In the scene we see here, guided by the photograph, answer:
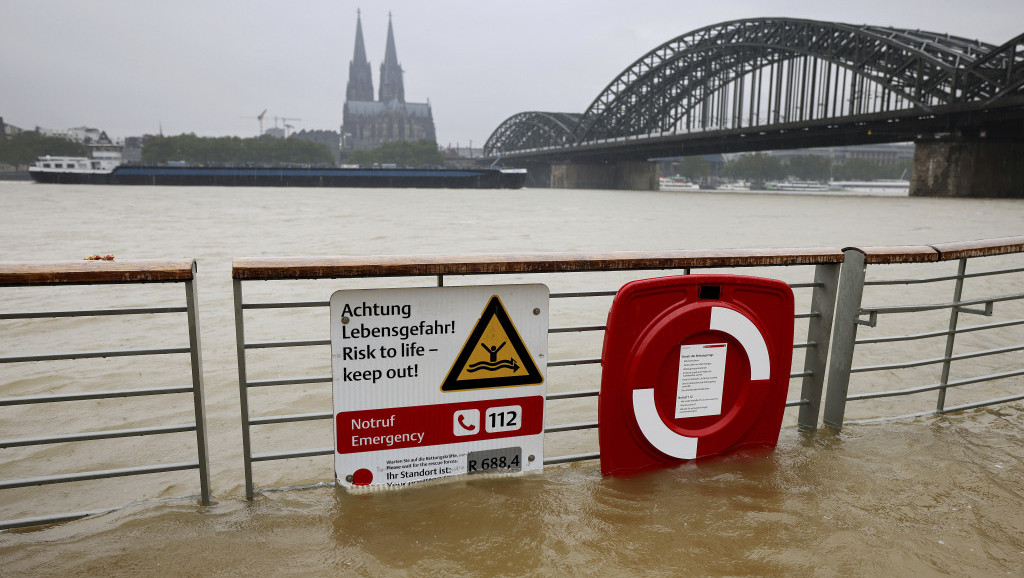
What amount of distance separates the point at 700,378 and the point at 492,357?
0.95 meters

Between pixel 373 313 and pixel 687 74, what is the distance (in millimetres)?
78048

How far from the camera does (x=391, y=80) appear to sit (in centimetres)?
18700

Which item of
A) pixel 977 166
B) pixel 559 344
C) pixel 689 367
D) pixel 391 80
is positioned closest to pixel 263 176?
pixel 977 166

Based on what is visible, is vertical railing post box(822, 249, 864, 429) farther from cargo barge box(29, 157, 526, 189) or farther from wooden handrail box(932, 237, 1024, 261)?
cargo barge box(29, 157, 526, 189)

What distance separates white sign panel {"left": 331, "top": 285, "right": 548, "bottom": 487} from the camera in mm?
2682

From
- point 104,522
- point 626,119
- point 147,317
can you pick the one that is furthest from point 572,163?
point 104,522

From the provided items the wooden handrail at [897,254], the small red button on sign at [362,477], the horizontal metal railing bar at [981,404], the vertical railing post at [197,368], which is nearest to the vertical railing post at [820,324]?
the wooden handrail at [897,254]

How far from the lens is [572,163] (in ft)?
307

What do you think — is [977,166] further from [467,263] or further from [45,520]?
[45,520]

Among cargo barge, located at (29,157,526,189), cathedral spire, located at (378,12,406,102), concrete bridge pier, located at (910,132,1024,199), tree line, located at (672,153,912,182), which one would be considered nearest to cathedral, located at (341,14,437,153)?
cathedral spire, located at (378,12,406,102)

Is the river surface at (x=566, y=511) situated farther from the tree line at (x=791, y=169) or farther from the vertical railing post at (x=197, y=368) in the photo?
the tree line at (x=791, y=169)

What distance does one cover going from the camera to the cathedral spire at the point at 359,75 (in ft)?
602

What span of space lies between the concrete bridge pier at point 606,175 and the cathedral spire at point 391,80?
306ft

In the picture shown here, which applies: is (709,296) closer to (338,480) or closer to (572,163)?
(338,480)
